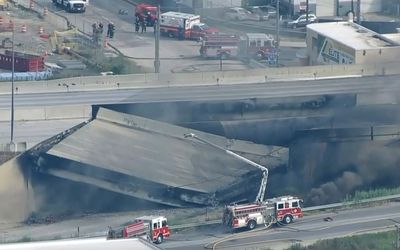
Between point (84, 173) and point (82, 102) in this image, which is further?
point (82, 102)

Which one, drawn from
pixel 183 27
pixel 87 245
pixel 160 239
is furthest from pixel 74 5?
pixel 87 245

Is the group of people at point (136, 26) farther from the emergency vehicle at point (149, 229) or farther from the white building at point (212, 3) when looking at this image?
the emergency vehicle at point (149, 229)

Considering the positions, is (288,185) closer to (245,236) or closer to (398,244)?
(245,236)

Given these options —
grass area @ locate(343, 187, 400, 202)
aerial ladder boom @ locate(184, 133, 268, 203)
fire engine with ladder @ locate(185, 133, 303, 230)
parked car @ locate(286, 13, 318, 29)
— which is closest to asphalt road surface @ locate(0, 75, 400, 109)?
aerial ladder boom @ locate(184, 133, 268, 203)

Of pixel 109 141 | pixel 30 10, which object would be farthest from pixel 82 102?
pixel 30 10

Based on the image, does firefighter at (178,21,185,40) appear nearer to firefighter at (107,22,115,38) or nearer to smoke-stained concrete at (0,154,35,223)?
firefighter at (107,22,115,38)
